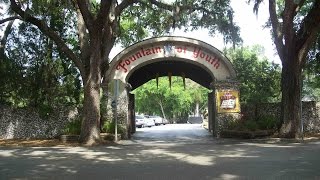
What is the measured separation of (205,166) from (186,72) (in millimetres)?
19930

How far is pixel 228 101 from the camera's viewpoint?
25.3 metres

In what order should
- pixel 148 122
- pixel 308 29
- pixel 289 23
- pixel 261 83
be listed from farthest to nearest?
1. pixel 148 122
2. pixel 261 83
3. pixel 289 23
4. pixel 308 29

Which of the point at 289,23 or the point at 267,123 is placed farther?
the point at 267,123

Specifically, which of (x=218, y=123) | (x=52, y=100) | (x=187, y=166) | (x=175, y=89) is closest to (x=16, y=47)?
(x=52, y=100)

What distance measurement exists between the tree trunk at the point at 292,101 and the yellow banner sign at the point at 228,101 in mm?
3582

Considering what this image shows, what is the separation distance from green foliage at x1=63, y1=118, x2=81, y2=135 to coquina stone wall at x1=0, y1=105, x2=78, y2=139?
110 centimetres

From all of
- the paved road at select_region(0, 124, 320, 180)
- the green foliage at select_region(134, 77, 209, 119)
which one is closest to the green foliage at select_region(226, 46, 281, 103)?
the paved road at select_region(0, 124, 320, 180)

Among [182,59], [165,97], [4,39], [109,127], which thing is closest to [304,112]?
[182,59]

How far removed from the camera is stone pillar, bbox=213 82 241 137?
25.3 meters

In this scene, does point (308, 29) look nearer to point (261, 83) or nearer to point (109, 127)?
point (109, 127)

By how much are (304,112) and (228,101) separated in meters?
Answer: 4.69

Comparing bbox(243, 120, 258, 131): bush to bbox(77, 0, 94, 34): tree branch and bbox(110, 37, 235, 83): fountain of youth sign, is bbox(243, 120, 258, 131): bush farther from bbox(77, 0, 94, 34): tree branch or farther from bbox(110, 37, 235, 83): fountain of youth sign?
bbox(77, 0, 94, 34): tree branch

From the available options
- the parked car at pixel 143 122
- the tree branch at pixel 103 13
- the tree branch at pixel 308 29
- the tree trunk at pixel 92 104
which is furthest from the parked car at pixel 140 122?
the tree branch at pixel 308 29

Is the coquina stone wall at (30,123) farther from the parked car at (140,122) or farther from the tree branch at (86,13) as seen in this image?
the parked car at (140,122)
